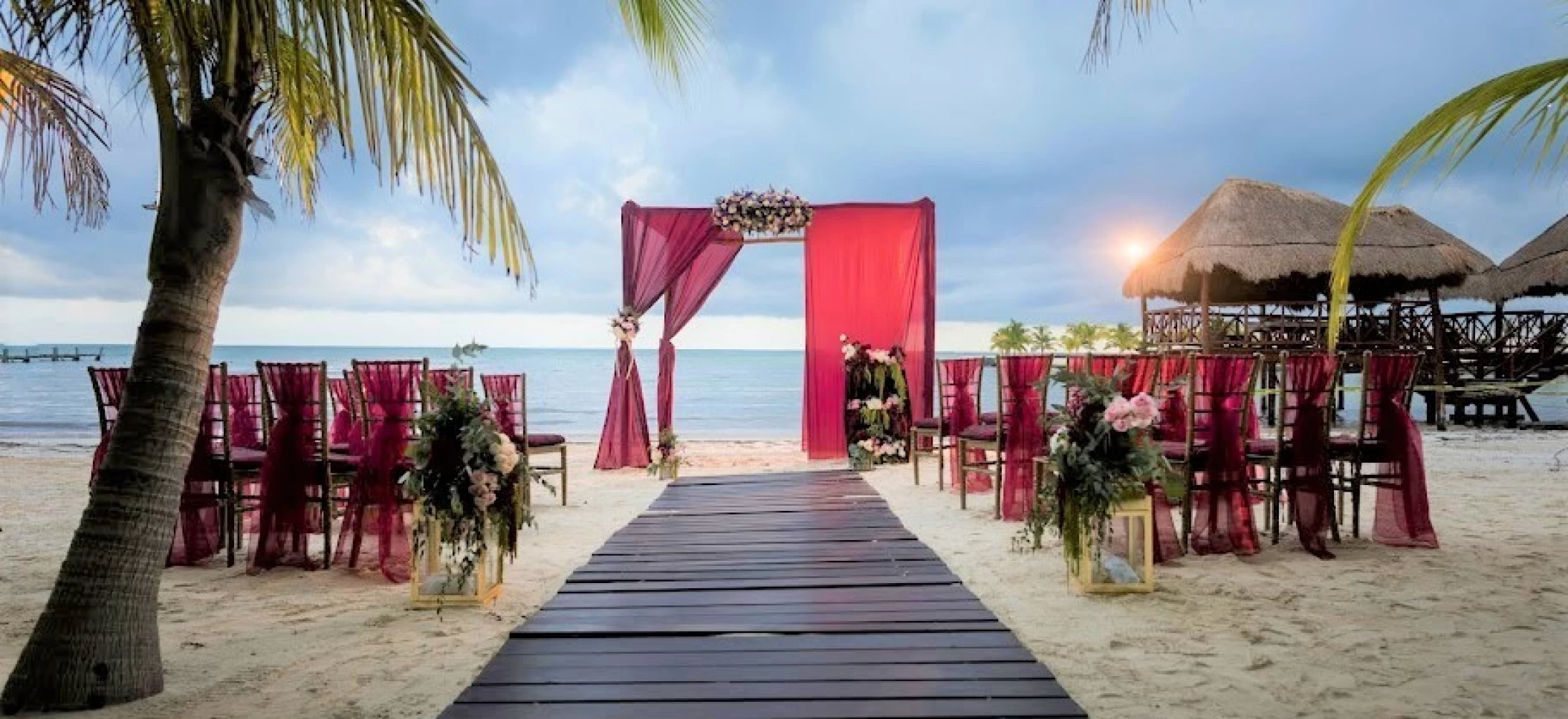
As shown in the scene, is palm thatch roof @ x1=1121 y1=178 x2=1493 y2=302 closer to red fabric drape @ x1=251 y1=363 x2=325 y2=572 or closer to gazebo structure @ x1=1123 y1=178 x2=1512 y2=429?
gazebo structure @ x1=1123 y1=178 x2=1512 y2=429

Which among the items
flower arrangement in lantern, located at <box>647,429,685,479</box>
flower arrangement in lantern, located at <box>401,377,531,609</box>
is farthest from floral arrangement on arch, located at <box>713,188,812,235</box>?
flower arrangement in lantern, located at <box>401,377,531,609</box>

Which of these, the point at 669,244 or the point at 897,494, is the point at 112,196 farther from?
the point at 897,494

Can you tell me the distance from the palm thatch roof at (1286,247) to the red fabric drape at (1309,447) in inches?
338

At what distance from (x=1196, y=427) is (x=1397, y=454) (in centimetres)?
103

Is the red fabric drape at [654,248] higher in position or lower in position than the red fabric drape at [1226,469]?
higher

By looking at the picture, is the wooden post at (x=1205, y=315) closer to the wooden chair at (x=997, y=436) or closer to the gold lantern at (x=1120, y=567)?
the wooden chair at (x=997, y=436)

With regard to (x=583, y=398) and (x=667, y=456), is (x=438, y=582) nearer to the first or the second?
(x=667, y=456)

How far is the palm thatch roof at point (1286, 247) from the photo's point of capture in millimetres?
12742

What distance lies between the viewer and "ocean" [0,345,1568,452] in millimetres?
16828

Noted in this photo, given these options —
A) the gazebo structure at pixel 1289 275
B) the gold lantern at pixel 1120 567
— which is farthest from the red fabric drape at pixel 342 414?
the gazebo structure at pixel 1289 275

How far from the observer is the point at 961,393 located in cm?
690

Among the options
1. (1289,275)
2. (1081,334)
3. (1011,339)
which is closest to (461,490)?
(1011,339)

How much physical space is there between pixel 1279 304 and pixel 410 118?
14321 millimetres

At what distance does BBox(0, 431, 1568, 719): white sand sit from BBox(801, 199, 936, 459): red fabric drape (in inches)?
160
